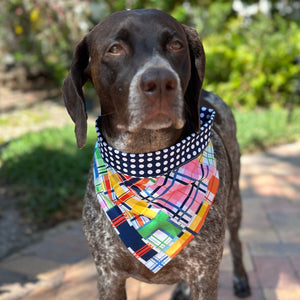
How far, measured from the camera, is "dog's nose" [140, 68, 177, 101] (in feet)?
5.25

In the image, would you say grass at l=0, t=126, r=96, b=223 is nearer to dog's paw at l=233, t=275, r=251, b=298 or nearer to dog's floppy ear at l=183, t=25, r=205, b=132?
dog's paw at l=233, t=275, r=251, b=298

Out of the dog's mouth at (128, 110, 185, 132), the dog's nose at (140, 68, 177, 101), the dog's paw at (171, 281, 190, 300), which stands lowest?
the dog's paw at (171, 281, 190, 300)

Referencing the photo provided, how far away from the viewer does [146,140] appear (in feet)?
6.44

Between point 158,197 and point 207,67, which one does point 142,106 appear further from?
point 207,67

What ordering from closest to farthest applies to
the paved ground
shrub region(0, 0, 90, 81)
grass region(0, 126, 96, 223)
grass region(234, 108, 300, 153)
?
the paved ground, grass region(0, 126, 96, 223), grass region(234, 108, 300, 153), shrub region(0, 0, 90, 81)

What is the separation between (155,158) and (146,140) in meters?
0.10

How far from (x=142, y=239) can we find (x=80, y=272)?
142cm

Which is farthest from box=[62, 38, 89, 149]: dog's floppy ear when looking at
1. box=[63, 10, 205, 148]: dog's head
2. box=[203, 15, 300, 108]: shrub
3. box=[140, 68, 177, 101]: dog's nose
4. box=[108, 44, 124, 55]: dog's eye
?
box=[203, 15, 300, 108]: shrub

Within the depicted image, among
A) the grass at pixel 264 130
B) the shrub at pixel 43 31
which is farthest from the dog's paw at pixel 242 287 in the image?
the shrub at pixel 43 31

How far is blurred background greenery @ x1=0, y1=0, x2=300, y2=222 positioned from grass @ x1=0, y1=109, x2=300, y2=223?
0.04 feet

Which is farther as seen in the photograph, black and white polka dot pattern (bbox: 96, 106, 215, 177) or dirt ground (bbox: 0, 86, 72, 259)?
dirt ground (bbox: 0, 86, 72, 259)

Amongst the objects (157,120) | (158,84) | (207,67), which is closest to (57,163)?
(157,120)

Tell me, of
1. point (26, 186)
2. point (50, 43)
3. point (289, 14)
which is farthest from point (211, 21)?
point (26, 186)

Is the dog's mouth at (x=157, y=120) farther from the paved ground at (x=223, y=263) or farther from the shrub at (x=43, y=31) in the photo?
the shrub at (x=43, y=31)
